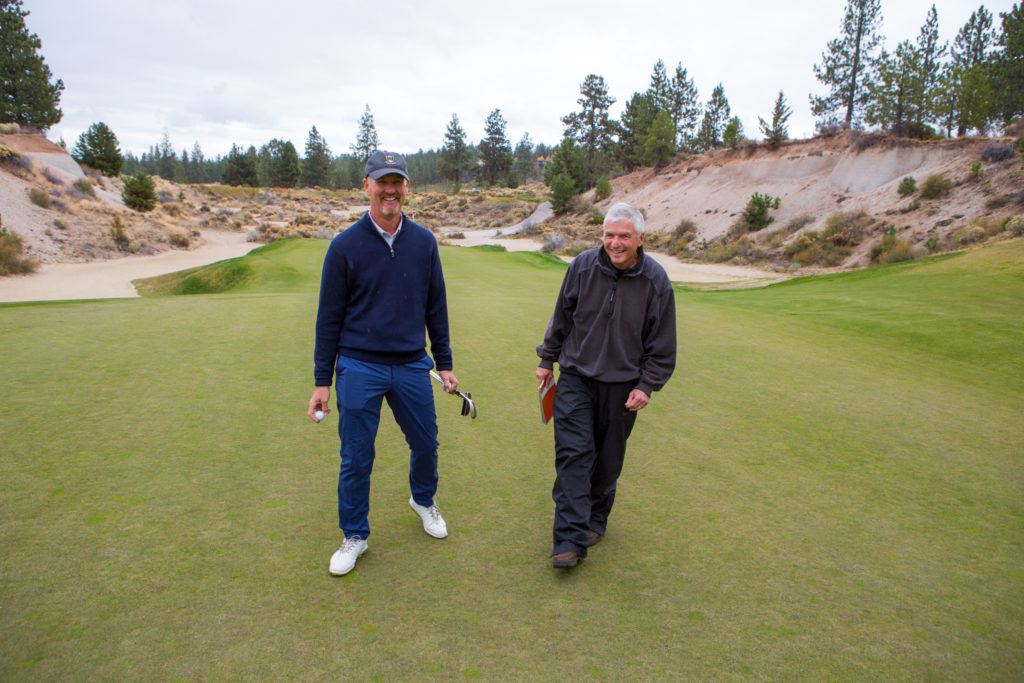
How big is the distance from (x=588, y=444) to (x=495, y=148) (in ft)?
306

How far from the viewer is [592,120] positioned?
258ft

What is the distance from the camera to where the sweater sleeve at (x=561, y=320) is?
3723 mm

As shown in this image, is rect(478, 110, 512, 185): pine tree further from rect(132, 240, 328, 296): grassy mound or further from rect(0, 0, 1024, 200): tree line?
rect(132, 240, 328, 296): grassy mound

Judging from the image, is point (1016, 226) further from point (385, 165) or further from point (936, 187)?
point (385, 165)

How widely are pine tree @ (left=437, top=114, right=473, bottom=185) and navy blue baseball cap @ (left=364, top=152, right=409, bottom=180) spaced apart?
94.6 metres

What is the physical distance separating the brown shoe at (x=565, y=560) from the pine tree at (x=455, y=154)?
95.4 metres

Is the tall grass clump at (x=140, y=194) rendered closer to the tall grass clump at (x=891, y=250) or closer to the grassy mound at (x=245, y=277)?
the grassy mound at (x=245, y=277)

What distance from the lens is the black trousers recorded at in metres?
3.50

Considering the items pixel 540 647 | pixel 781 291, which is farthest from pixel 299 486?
pixel 781 291

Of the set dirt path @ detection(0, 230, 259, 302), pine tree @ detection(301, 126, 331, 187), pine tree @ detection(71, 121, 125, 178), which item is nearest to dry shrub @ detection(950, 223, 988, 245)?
dirt path @ detection(0, 230, 259, 302)

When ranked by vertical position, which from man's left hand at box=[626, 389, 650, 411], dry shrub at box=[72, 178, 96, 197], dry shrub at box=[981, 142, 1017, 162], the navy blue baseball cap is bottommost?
man's left hand at box=[626, 389, 650, 411]

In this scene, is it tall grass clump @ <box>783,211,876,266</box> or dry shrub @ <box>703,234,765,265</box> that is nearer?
tall grass clump @ <box>783,211,876,266</box>

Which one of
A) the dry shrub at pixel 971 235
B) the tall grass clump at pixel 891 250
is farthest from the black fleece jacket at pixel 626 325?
the tall grass clump at pixel 891 250

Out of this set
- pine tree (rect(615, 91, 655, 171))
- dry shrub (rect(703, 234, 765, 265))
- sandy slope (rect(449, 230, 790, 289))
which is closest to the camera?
sandy slope (rect(449, 230, 790, 289))
